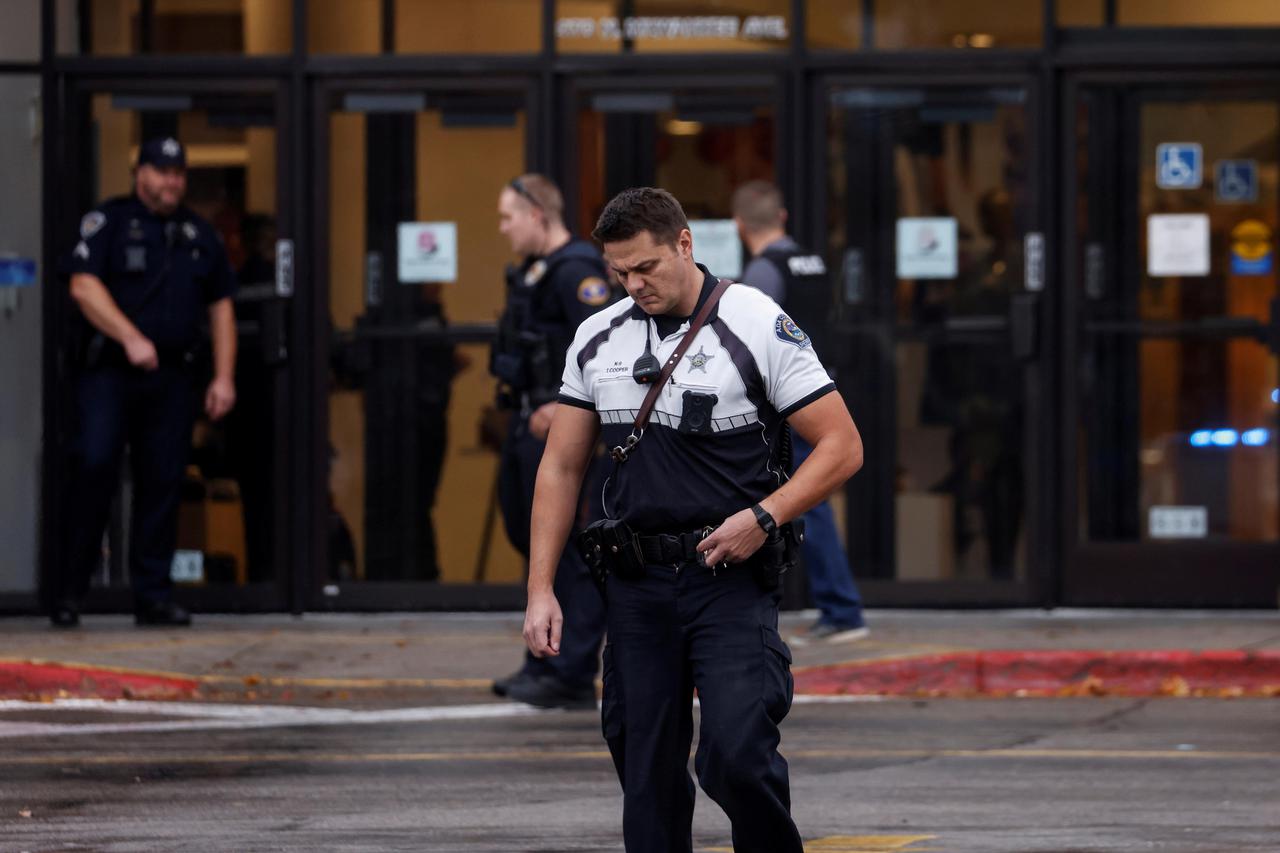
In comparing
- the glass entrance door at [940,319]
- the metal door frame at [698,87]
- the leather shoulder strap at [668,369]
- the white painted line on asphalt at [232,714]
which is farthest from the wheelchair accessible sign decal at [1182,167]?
the leather shoulder strap at [668,369]

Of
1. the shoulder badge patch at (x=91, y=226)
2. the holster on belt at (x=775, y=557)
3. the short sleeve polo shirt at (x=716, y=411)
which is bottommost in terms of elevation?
the holster on belt at (x=775, y=557)

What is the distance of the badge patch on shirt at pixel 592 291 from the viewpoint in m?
8.90

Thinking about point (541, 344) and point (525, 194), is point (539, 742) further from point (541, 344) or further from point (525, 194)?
point (525, 194)

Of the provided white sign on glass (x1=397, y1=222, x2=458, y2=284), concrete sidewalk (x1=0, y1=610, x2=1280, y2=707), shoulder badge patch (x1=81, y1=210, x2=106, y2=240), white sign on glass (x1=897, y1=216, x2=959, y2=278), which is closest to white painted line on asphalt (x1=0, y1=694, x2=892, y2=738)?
concrete sidewalk (x1=0, y1=610, x2=1280, y2=707)

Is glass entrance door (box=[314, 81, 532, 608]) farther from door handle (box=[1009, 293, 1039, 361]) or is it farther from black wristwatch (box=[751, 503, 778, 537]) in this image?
black wristwatch (box=[751, 503, 778, 537])

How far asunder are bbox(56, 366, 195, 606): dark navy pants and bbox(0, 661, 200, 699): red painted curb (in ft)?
4.63

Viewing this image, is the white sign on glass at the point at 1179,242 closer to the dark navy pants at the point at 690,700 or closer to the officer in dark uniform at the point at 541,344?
the officer in dark uniform at the point at 541,344

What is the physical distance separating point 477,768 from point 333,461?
421cm

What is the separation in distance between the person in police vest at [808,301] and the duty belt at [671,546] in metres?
5.07

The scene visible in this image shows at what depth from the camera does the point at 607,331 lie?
5461 mm

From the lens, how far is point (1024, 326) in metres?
11.8

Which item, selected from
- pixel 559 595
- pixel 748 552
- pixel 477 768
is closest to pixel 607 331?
pixel 748 552

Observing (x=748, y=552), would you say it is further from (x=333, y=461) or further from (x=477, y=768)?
(x=333, y=461)

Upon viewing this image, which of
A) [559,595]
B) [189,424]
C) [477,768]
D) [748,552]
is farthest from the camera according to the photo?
[189,424]
